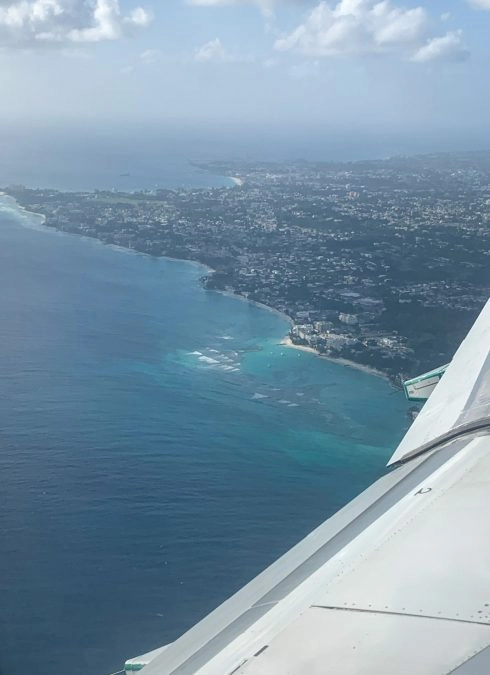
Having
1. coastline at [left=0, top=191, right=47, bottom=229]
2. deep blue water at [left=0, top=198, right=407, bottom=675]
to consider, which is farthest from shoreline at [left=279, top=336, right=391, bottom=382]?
coastline at [left=0, top=191, right=47, bottom=229]

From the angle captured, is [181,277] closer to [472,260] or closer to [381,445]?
[472,260]

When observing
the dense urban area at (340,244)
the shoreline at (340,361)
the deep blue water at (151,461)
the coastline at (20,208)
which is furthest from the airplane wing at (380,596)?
the coastline at (20,208)

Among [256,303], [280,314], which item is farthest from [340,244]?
[280,314]

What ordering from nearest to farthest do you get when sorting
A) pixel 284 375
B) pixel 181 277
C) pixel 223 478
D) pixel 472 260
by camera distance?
pixel 223 478 → pixel 284 375 → pixel 472 260 → pixel 181 277

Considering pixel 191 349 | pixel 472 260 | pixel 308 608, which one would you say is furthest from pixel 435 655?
pixel 472 260

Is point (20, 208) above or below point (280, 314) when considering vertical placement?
above

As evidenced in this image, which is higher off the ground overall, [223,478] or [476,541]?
[476,541]

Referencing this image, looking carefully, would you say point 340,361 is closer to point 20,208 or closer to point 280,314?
point 280,314
